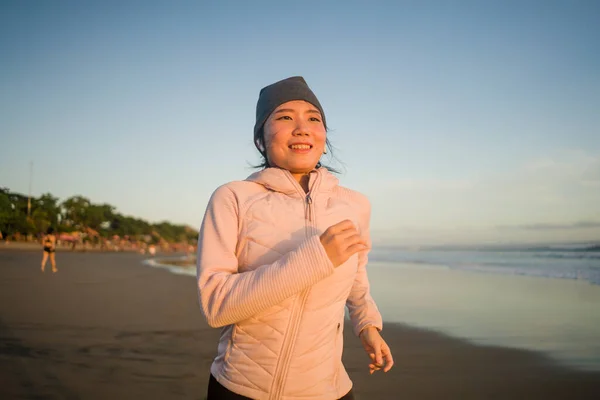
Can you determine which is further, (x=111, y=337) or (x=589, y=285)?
(x=589, y=285)

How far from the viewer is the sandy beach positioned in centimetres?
441

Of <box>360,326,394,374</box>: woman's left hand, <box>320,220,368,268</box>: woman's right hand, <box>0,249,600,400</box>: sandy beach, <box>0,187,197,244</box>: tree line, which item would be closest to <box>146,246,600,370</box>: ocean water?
<box>0,249,600,400</box>: sandy beach

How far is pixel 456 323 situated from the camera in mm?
7875

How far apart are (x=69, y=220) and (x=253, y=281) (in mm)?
90355

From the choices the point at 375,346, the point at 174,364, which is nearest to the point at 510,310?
the point at 174,364

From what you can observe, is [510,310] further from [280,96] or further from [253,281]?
[253,281]

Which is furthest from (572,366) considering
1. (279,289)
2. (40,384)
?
(40,384)

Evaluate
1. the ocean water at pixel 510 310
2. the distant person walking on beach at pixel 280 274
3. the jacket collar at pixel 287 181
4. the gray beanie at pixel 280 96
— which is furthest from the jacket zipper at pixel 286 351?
the ocean water at pixel 510 310

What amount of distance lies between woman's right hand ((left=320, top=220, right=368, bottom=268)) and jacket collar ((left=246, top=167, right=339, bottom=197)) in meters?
0.29

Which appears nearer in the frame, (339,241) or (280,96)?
(339,241)

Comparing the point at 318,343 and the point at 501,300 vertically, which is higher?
the point at 318,343

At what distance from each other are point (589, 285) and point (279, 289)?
1511cm

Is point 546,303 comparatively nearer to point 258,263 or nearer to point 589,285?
point 589,285

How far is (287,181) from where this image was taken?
5.41 ft
